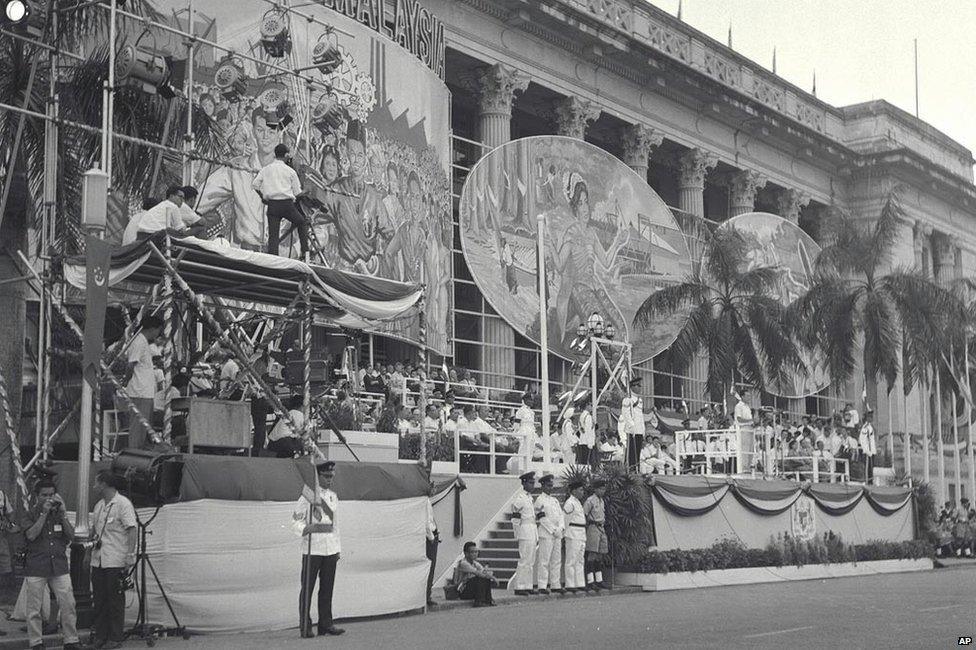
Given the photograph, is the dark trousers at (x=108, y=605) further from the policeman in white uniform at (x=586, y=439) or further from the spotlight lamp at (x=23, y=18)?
the policeman in white uniform at (x=586, y=439)

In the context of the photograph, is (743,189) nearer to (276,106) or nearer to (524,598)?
(276,106)

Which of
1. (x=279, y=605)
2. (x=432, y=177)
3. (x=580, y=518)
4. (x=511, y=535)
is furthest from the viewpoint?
(x=432, y=177)

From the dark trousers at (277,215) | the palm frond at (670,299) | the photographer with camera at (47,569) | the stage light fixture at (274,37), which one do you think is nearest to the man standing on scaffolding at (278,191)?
the dark trousers at (277,215)

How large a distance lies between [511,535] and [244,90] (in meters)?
10.1

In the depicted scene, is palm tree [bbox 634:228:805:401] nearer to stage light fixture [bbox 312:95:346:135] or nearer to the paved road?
stage light fixture [bbox 312:95:346:135]

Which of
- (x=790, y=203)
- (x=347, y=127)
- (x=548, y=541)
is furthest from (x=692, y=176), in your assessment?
(x=548, y=541)

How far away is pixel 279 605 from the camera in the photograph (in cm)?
1639

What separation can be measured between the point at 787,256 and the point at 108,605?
38.5 m

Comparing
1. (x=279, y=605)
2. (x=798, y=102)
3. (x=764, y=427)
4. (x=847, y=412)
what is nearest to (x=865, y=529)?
(x=764, y=427)

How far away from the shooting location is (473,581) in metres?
21.0

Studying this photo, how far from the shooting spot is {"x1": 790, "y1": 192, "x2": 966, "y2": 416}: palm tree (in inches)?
1700

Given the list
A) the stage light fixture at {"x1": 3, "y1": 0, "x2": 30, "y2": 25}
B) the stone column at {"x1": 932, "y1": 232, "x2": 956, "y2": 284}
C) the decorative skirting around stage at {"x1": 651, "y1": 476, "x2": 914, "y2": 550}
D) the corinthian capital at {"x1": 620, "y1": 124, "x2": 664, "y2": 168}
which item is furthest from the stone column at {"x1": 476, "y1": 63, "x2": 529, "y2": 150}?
the stone column at {"x1": 932, "y1": 232, "x2": 956, "y2": 284}

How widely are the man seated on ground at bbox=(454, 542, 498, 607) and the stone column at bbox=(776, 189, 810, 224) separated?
40163 millimetres

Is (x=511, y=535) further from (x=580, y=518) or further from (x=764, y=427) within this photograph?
(x=764, y=427)
